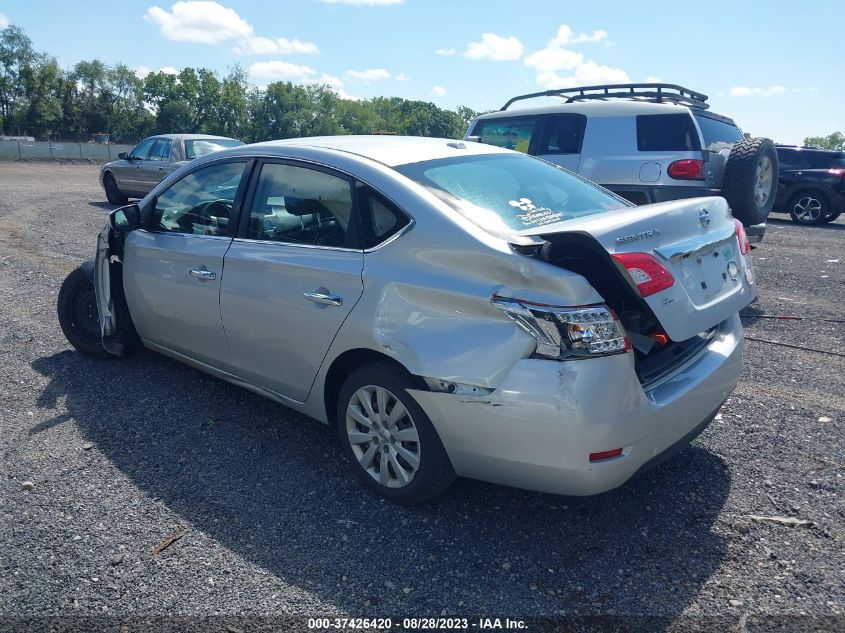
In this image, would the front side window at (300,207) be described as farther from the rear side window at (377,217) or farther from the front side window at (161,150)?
the front side window at (161,150)

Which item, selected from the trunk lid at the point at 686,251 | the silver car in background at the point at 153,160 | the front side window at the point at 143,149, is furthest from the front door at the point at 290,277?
the front side window at the point at 143,149

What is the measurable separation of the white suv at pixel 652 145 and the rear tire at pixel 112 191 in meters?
10.7

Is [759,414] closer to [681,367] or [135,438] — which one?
[681,367]

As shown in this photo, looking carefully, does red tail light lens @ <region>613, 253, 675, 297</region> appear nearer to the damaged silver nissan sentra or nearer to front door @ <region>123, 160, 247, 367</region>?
the damaged silver nissan sentra

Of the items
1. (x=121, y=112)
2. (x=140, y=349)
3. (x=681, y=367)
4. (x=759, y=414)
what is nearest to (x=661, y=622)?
(x=681, y=367)

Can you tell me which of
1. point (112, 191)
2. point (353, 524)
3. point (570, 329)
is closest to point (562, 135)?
point (570, 329)

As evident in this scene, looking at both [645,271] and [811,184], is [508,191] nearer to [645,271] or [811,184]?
[645,271]

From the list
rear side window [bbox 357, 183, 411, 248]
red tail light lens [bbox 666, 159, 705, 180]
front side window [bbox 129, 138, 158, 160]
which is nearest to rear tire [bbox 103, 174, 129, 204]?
front side window [bbox 129, 138, 158, 160]

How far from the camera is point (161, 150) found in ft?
50.0

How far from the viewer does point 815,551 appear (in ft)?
9.61

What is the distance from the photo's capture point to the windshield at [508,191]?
3.27m

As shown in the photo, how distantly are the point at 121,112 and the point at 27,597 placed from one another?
109094 mm

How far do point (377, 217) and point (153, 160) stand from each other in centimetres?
1357

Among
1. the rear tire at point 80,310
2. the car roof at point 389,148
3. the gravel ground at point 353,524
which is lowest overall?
the gravel ground at point 353,524
